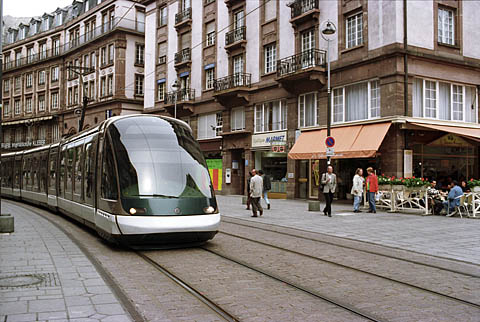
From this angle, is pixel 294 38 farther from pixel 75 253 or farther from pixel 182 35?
pixel 75 253

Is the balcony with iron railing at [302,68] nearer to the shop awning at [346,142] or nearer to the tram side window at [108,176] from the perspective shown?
the shop awning at [346,142]

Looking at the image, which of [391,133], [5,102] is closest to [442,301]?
[391,133]

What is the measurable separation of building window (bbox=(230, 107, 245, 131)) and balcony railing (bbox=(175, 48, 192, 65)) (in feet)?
23.5

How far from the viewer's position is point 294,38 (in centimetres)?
2603

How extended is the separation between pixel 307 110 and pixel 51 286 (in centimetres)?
2082

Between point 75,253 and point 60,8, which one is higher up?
point 60,8

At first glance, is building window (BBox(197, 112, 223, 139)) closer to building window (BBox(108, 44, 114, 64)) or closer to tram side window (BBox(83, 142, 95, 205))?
building window (BBox(108, 44, 114, 64))

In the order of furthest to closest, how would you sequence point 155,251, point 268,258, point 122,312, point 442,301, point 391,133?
point 391,133
point 155,251
point 268,258
point 442,301
point 122,312

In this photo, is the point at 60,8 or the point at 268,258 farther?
the point at 60,8

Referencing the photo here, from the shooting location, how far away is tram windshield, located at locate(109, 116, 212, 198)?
8.84m

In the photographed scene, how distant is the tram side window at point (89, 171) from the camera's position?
1057 cm

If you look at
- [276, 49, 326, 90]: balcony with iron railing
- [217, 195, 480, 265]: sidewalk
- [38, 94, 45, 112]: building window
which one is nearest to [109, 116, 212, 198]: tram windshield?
[217, 195, 480, 265]: sidewalk

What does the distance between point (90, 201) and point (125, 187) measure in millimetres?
2267

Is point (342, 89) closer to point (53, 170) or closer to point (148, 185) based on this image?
point (53, 170)
